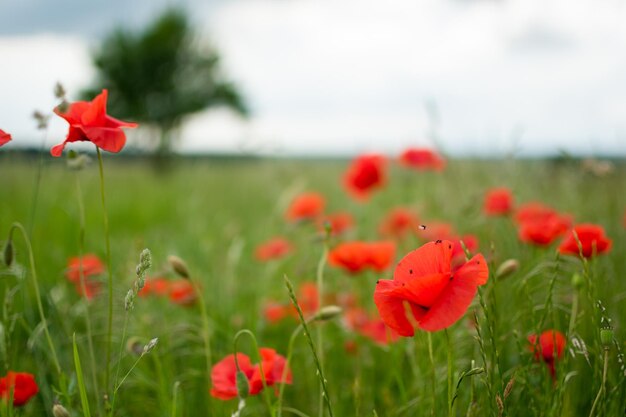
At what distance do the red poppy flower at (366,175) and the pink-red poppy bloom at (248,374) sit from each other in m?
1.26

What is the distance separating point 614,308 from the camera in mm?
1461

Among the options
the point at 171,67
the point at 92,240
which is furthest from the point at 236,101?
the point at 92,240

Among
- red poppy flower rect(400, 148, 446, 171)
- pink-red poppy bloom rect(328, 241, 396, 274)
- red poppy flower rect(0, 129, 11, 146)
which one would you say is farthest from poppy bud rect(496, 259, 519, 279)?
red poppy flower rect(400, 148, 446, 171)

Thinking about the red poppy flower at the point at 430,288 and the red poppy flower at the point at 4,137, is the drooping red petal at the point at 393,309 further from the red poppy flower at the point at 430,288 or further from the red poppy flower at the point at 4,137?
the red poppy flower at the point at 4,137

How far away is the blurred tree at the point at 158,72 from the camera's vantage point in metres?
23.5

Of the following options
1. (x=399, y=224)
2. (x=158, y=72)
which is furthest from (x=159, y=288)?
(x=158, y=72)

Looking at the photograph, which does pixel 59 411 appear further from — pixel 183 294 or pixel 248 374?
pixel 183 294

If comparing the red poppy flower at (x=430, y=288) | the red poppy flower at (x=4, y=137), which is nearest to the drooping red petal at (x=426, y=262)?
the red poppy flower at (x=430, y=288)

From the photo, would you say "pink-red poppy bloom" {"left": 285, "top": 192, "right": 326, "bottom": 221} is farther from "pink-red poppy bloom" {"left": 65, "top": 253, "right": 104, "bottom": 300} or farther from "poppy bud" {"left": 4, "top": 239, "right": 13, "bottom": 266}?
"poppy bud" {"left": 4, "top": 239, "right": 13, "bottom": 266}

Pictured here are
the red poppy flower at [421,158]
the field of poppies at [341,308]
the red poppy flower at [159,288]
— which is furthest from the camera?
the red poppy flower at [421,158]

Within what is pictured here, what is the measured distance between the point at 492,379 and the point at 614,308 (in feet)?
2.87

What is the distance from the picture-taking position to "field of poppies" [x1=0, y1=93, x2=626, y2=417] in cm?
81

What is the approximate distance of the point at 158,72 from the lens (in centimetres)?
2392

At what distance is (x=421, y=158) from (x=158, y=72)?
23.5m
